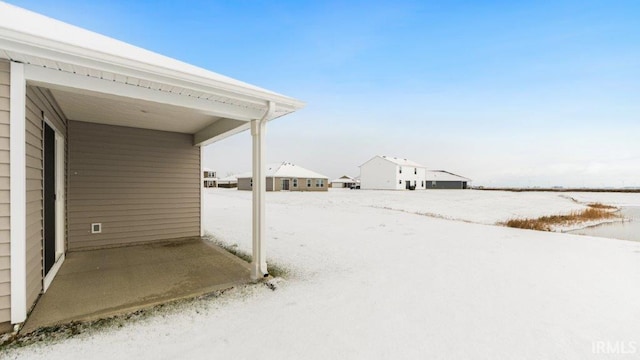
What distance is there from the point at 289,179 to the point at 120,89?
2734cm

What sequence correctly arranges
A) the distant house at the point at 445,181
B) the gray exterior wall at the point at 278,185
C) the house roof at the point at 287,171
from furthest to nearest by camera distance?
1. the distant house at the point at 445,181
2. the house roof at the point at 287,171
3. the gray exterior wall at the point at 278,185

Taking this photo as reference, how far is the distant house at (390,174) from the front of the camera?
36156 millimetres

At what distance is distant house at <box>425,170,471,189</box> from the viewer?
44.8m

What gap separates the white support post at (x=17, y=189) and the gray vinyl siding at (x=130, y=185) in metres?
3.57

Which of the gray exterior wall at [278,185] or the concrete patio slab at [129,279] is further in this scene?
the gray exterior wall at [278,185]

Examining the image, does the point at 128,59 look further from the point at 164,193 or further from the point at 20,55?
the point at 164,193

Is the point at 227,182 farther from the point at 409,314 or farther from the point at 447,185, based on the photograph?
the point at 409,314

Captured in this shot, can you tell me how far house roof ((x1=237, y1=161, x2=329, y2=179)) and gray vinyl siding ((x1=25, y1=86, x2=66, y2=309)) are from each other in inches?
1011

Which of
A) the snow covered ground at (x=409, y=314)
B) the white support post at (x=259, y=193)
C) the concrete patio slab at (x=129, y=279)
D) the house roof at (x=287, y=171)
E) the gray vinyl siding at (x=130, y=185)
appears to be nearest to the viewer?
the snow covered ground at (x=409, y=314)

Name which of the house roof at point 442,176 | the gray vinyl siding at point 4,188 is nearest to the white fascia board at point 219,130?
the gray vinyl siding at point 4,188

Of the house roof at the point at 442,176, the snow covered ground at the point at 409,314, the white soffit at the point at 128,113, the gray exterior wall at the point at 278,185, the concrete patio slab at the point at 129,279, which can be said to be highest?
the white soffit at the point at 128,113

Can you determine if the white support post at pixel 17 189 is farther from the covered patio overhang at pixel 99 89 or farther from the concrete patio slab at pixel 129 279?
the concrete patio slab at pixel 129 279

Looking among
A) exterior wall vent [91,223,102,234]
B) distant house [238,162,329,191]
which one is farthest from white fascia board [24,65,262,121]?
distant house [238,162,329,191]

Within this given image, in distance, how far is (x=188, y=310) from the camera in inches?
117
